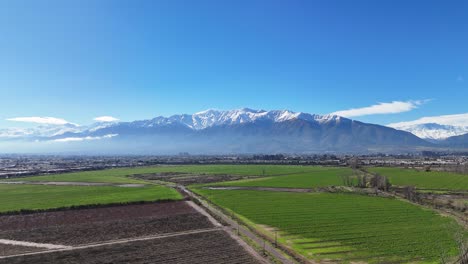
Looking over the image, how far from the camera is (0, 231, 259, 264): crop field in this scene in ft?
107

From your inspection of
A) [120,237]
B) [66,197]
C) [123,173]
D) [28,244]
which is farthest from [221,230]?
[123,173]

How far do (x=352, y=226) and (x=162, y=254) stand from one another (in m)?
23.2

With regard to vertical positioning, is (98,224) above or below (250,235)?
above

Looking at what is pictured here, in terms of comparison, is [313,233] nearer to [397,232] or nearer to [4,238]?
[397,232]

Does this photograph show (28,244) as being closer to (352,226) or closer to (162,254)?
(162,254)

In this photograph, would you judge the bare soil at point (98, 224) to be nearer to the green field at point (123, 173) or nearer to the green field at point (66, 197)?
the green field at point (66, 197)

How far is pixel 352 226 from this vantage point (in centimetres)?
4397

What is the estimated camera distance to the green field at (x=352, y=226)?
33.7 meters

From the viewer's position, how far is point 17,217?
52406mm

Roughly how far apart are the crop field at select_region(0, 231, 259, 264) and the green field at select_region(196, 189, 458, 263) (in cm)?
639

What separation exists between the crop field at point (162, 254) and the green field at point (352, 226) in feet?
21.0

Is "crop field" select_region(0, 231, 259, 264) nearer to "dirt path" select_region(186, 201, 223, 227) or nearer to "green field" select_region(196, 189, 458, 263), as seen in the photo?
"green field" select_region(196, 189, 458, 263)

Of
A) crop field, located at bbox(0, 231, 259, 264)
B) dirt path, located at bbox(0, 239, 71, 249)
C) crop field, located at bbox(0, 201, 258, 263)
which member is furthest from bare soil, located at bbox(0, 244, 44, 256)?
crop field, located at bbox(0, 231, 259, 264)

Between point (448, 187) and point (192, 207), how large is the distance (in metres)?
60.6
